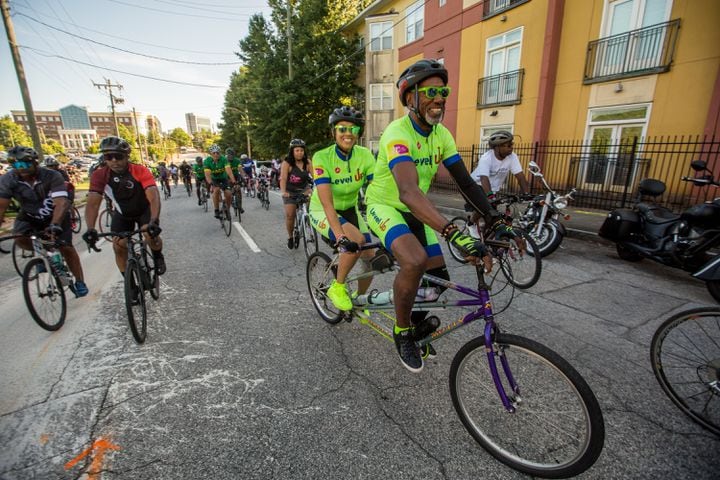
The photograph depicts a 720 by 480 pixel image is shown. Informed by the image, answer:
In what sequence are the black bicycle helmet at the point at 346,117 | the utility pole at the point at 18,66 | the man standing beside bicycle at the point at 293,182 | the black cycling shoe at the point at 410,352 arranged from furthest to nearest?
1. the utility pole at the point at 18,66
2. the man standing beside bicycle at the point at 293,182
3. the black bicycle helmet at the point at 346,117
4. the black cycling shoe at the point at 410,352

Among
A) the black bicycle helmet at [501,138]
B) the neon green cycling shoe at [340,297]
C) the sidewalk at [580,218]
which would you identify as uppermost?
the black bicycle helmet at [501,138]

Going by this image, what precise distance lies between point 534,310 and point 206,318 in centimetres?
409

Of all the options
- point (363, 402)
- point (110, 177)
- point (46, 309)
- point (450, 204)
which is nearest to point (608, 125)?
point (450, 204)

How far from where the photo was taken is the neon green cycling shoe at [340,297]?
3334 mm

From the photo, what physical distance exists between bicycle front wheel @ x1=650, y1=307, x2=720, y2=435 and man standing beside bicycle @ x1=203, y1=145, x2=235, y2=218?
9173 mm

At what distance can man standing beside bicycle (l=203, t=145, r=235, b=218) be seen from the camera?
924cm

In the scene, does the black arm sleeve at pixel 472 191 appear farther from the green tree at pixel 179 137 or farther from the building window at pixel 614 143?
the green tree at pixel 179 137

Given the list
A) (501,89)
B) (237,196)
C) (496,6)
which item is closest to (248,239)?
(237,196)

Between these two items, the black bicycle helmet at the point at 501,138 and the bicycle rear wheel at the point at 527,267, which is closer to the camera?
the bicycle rear wheel at the point at 527,267

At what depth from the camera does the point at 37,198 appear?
14.6ft

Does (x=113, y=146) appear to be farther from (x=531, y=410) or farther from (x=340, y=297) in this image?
(x=531, y=410)

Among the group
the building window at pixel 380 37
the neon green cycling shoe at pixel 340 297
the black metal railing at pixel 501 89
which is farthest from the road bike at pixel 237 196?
the building window at pixel 380 37

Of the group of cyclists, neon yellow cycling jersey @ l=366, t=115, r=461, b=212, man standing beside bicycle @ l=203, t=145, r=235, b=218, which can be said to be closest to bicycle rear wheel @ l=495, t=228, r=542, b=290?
the group of cyclists

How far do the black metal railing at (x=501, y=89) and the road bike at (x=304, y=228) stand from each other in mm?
11650
